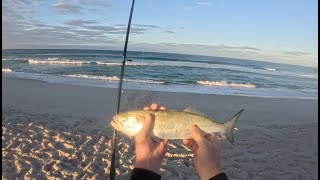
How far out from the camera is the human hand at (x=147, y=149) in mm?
2971

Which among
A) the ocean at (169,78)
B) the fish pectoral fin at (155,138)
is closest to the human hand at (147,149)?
the fish pectoral fin at (155,138)

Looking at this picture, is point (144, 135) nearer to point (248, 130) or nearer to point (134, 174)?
point (134, 174)

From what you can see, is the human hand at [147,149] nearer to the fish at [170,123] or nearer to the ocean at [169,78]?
the fish at [170,123]

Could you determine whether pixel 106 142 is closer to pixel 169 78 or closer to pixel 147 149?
pixel 147 149

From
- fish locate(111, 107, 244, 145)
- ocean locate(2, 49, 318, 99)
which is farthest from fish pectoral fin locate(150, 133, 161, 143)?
ocean locate(2, 49, 318, 99)

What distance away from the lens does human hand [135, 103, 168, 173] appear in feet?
9.75

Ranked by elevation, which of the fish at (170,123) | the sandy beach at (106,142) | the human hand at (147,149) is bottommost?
the sandy beach at (106,142)

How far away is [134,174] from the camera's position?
2971mm

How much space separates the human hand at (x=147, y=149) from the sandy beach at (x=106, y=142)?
2.44ft

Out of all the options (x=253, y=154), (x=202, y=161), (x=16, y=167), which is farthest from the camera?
(x=253, y=154)

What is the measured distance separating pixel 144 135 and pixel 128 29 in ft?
7.14

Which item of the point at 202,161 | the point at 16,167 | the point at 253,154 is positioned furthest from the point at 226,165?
the point at 202,161

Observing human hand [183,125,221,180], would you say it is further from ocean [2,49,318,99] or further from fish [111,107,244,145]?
ocean [2,49,318,99]

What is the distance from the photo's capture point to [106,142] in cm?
788
